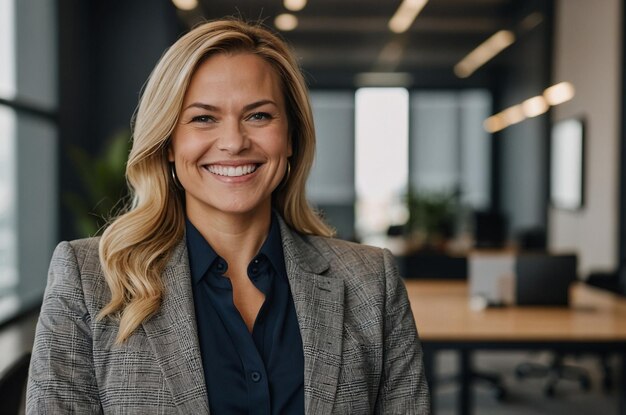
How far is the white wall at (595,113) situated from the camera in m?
6.57

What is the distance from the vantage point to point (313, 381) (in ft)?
5.01

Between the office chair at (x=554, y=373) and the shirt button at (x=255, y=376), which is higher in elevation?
the shirt button at (x=255, y=376)

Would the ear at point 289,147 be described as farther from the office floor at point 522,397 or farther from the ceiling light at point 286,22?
the ceiling light at point 286,22

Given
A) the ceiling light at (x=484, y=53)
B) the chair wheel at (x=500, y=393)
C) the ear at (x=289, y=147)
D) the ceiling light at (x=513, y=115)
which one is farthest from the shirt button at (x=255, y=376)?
the ceiling light at (x=484, y=53)

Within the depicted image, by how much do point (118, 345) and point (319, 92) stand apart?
10.9 meters

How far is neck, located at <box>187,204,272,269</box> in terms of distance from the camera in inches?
65.5

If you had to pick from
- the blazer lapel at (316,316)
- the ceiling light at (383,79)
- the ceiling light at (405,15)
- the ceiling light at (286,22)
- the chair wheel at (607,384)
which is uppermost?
the ceiling light at (286,22)

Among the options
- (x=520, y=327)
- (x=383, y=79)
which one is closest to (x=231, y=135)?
(x=520, y=327)

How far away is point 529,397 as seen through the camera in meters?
5.42

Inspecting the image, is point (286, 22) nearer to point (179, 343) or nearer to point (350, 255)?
point (350, 255)

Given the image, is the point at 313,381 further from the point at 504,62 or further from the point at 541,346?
the point at 504,62

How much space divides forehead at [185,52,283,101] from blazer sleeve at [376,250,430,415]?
516 millimetres

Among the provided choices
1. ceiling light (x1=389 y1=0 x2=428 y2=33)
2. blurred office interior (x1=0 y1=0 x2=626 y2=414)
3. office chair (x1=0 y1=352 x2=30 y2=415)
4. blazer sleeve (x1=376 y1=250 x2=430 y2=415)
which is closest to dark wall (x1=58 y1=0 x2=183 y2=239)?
blurred office interior (x1=0 y1=0 x2=626 y2=414)

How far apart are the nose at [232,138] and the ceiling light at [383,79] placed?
10684mm
